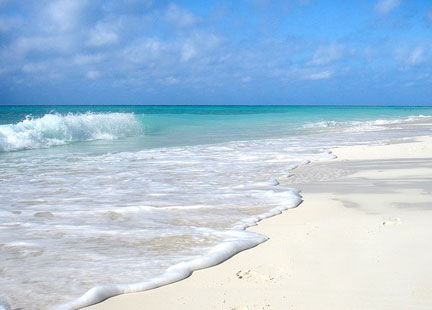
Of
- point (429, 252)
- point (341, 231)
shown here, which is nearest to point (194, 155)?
point (341, 231)

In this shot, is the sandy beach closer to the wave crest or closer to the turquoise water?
the turquoise water

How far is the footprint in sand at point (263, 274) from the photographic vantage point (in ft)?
10.5

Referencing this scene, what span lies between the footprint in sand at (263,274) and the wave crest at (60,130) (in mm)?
13990

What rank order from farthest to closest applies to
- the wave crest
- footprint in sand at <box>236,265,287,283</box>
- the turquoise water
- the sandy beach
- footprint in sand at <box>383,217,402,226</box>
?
the turquoise water, the wave crest, footprint in sand at <box>383,217,402,226</box>, footprint in sand at <box>236,265,287,283</box>, the sandy beach

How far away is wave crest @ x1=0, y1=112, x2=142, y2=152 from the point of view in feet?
53.7

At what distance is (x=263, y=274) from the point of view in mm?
3297

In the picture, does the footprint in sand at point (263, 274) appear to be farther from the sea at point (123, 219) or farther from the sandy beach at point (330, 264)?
the sea at point (123, 219)

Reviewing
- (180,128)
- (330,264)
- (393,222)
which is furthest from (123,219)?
(180,128)

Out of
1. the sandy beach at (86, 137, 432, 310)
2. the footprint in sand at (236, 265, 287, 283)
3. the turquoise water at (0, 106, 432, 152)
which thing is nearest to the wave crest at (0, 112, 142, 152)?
the turquoise water at (0, 106, 432, 152)

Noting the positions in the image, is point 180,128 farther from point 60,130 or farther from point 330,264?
point 330,264

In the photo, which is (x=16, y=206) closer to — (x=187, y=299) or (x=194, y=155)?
(x=187, y=299)

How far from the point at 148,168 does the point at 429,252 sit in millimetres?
6284

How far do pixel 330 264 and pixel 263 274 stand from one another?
1.71 ft

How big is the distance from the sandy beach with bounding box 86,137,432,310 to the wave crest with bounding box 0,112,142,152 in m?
13.0
